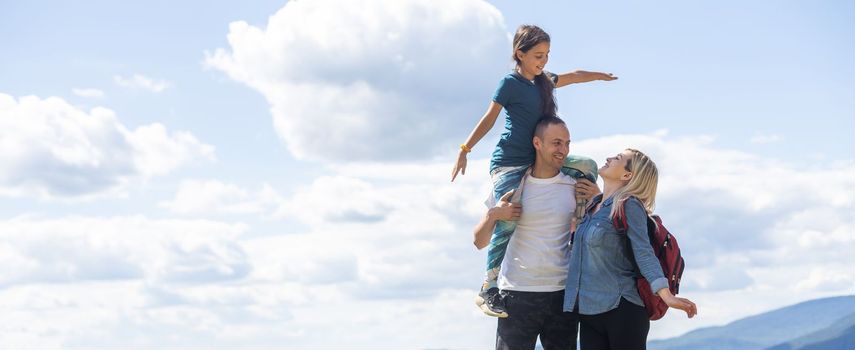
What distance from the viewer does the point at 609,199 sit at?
874 centimetres

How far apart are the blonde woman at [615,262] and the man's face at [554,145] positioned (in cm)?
57

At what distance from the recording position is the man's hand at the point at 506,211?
923 cm

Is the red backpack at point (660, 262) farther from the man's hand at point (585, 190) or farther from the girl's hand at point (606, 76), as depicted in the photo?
the girl's hand at point (606, 76)

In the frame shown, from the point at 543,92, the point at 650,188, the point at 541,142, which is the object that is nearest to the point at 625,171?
the point at 650,188

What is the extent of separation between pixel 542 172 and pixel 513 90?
96 cm

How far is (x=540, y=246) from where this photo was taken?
364 inches

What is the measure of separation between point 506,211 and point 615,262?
1206 millimetres

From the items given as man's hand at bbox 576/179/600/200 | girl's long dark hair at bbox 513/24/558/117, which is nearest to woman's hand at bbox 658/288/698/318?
man's hand at bbox 576/179/600/200

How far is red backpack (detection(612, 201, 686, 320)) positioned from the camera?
846cm

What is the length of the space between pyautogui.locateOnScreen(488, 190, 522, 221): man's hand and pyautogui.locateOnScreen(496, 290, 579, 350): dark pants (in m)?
0.76

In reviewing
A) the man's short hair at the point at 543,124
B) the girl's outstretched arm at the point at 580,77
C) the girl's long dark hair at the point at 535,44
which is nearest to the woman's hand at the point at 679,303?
the man's short hair at the point at 543,124

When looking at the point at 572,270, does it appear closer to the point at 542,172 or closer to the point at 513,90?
the point at 542,172

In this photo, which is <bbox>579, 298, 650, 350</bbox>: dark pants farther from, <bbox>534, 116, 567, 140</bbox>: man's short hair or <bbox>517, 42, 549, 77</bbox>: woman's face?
<bbox>517, 42, 549, 77</bbox>: woman's face

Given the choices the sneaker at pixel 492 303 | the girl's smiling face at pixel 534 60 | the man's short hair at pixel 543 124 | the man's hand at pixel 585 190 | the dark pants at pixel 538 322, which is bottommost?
the dark pants at pixel 538 322
